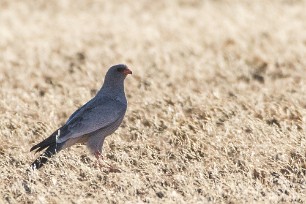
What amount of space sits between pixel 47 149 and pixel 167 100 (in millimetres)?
3702

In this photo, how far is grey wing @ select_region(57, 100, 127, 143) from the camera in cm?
839

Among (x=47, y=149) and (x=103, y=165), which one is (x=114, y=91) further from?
(x=47, y=149)

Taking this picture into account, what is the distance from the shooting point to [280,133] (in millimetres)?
9117

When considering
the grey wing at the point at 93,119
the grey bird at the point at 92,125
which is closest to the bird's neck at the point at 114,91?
the grey bird at the point at 92,125

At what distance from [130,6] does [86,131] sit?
1536 cm

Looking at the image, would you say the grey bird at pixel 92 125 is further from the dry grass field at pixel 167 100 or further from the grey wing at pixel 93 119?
the dry grass field at pixel 167 100

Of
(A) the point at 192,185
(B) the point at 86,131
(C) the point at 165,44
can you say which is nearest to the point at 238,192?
(A) the point at 192,185

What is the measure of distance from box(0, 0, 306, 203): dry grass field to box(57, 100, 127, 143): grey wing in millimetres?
344

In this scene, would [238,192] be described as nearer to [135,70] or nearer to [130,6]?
[135,70]

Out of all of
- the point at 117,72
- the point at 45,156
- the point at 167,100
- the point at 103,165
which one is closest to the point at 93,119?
the point at 103,165

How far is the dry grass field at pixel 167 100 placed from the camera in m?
7.60

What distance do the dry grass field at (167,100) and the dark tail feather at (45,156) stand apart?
126 millimetres

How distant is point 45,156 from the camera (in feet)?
26.2

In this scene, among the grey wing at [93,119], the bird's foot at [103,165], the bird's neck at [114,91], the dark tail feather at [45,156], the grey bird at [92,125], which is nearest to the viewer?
the dark tail feather at [45,156]
